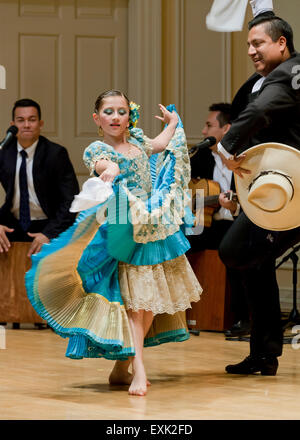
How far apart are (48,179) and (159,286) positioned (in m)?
2.26

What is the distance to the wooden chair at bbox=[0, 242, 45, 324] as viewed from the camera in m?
5.41

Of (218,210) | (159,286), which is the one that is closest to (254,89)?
(159,286)

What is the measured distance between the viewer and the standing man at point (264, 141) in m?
3.42

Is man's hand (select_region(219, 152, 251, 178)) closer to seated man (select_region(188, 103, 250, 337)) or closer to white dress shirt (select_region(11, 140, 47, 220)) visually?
seated man (select_region(188, 103, 250, 337))

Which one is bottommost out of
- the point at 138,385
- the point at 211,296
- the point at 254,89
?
the point at 211,296

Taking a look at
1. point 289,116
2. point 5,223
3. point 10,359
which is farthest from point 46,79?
point 289,116

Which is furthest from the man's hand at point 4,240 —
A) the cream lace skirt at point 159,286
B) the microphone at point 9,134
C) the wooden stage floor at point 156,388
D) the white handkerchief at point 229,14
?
the cream lace skirt at point 159,286

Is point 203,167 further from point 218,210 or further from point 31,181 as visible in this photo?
point 31,181

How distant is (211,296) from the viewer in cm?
534

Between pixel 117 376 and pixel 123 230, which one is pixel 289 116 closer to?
pixel 123 230

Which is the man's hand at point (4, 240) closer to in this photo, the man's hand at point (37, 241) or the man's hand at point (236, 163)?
the man's hand at point (37, 241)

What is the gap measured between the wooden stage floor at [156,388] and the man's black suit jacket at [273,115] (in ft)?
3.02

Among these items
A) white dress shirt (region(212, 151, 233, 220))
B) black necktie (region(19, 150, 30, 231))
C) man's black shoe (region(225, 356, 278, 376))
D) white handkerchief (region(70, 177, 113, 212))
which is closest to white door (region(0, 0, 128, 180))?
black necktie (region(19, 150, 30, 231))

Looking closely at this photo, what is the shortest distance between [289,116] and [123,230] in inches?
31.6
